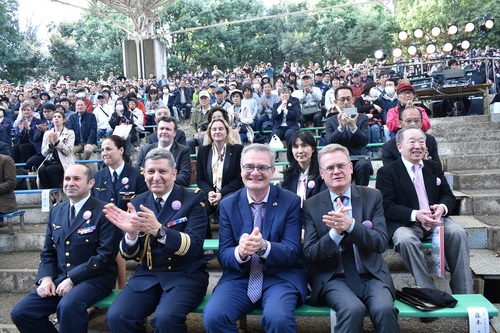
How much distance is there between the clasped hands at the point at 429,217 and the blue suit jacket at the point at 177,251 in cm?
165

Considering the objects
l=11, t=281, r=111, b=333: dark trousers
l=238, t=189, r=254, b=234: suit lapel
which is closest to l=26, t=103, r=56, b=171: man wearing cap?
l=11, t=281, r=111, b=333: dark trousers

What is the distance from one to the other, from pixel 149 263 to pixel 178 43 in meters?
32.4

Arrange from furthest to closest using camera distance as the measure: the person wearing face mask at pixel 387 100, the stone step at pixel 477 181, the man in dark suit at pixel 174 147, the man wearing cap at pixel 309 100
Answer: the man wearing cap at pixel 309 100 < the person wearing face mask at pixel 387 100 < the stone step at pixel 477 181 < the man in dark suit at pixel 174 147

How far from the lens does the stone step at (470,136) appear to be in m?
6.70

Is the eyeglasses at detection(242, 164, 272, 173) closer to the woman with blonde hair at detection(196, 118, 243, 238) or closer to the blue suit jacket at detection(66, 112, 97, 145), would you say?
the woman with blonde hair at detection(196, 118, 243, 238)

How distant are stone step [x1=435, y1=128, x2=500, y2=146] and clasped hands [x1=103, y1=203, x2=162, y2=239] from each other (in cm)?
527

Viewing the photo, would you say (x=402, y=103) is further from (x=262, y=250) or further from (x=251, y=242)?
(x=251, y=242)

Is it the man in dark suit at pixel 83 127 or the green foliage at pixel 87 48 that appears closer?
the man in dark suit at pixel 83 127

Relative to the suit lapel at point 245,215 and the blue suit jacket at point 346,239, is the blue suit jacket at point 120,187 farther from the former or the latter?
the blue suit jacket at point 346,239

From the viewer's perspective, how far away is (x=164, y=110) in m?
6.28

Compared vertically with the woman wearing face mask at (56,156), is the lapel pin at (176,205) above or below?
below

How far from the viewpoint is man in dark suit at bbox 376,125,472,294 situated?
128 inches

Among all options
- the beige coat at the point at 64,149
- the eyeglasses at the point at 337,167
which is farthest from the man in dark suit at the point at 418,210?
the beige coat at the point at 64,149

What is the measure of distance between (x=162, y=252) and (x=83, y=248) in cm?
72
